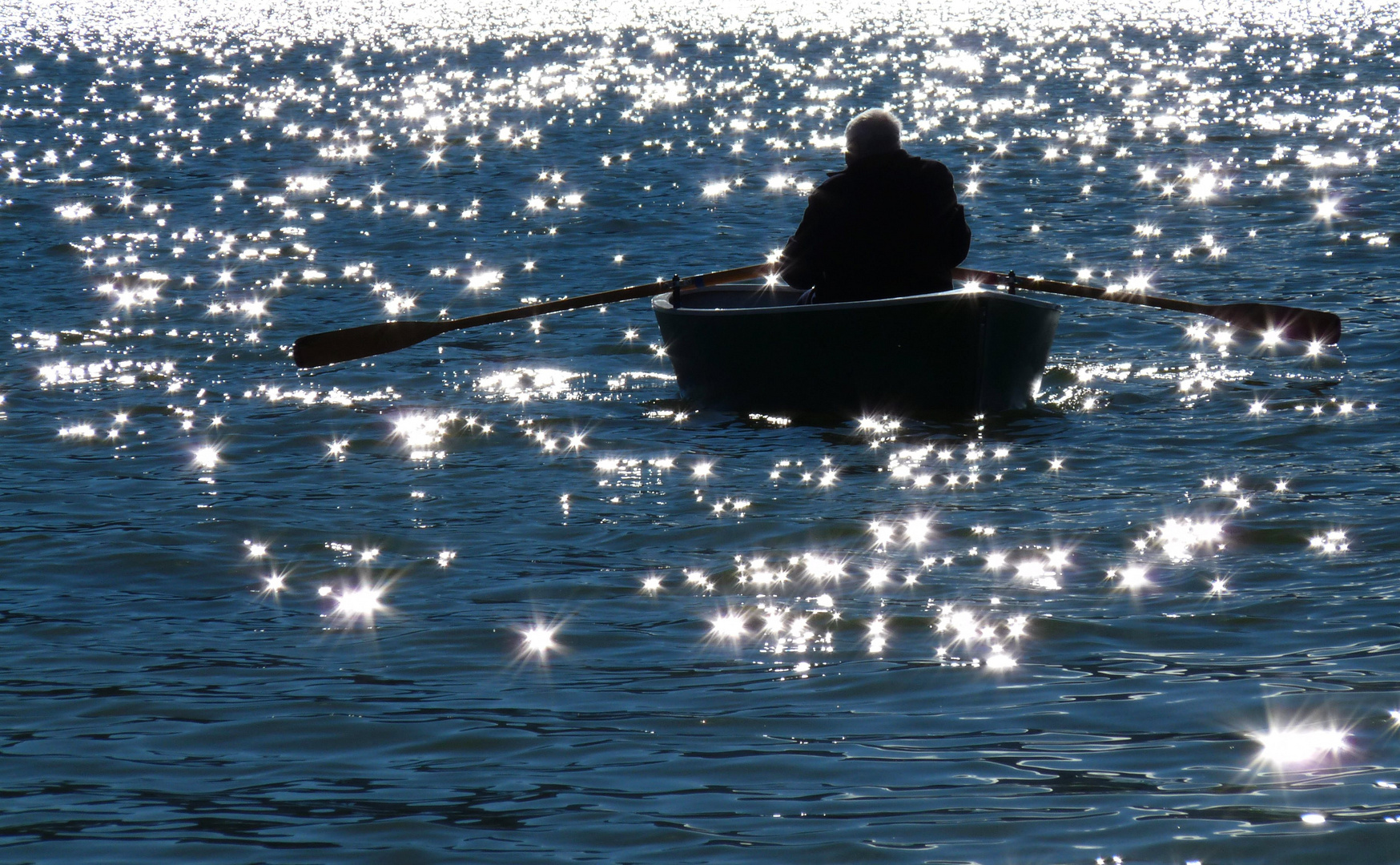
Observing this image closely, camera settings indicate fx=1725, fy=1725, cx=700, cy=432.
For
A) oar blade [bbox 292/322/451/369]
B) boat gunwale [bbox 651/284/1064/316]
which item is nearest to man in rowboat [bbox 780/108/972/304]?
boat gunwale [bbox 651/284/1064/316]

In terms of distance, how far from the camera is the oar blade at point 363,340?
10406 mm

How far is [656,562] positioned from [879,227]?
3.07m

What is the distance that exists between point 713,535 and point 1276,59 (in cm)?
3247

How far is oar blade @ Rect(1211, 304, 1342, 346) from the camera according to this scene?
9.90m

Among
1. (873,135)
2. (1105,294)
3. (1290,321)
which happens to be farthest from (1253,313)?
(873,135)

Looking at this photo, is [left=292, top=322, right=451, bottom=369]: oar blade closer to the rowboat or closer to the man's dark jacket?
the rowboat

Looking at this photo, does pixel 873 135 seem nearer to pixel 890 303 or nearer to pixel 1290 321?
pixel 890 303

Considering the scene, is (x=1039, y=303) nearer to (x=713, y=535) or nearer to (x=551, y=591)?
(x=713, y=535)

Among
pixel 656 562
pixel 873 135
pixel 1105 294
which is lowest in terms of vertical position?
pixel 656 562

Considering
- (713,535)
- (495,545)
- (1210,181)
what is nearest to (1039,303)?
(713,535)

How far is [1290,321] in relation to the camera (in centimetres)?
997

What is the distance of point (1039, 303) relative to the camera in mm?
9430

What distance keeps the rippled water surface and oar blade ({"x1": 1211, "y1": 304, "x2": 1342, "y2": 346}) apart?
360 millimetres

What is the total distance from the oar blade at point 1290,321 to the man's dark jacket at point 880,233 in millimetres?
1771
